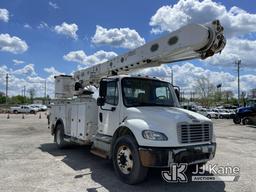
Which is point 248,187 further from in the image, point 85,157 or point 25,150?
point 25,150

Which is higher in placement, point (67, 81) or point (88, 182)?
point (67, 81)

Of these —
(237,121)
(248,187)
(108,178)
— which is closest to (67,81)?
(108,178)

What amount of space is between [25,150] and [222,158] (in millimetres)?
6779

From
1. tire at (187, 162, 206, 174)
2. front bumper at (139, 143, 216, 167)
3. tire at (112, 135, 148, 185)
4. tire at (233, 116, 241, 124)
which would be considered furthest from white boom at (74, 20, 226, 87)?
tire at (233, 116, 241, 124)

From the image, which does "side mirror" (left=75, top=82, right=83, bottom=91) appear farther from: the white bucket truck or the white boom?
the white boom

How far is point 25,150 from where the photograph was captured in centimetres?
1029

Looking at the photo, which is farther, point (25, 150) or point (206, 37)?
point (25, 150)

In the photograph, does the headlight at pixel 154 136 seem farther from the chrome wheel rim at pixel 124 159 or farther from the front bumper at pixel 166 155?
the chrome wheel rim at pixel 124 159

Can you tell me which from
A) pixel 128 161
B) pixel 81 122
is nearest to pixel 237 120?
pixel 81 122

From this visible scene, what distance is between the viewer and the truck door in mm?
7244

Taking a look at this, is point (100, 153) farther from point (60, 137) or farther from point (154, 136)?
point (60, 137)

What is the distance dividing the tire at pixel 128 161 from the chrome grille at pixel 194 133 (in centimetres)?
99

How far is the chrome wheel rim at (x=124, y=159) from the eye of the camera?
247 inches

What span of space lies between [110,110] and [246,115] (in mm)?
24372
